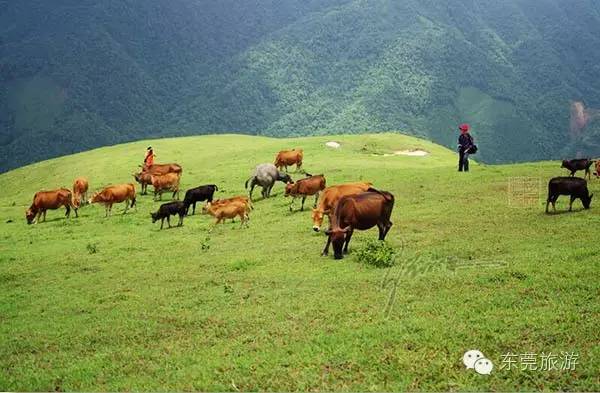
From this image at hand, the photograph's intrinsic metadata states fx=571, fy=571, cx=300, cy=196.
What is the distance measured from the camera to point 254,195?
104 ft

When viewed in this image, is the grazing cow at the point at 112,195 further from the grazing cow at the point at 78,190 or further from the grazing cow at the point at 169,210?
the grazing cow at the point at 169,210

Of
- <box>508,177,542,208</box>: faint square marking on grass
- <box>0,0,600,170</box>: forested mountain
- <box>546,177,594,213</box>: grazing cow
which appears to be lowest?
<box>508,177,542,208</box>: faint square marking on grass

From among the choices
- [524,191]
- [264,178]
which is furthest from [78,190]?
→ [524,191]

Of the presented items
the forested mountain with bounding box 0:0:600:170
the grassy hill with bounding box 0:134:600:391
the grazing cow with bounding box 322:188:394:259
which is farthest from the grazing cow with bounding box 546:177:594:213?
the forested mountain with bounding box 0:0:600:170

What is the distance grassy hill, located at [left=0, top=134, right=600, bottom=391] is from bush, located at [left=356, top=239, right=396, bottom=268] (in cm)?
27

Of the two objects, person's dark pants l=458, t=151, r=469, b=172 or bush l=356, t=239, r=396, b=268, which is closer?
bush l=356, t=239, r=396, b=268

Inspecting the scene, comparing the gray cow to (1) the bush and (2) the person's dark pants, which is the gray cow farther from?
(1) the bush

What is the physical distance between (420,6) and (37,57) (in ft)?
384

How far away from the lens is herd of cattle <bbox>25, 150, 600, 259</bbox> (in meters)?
16.1

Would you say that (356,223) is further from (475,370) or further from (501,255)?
(475,370)

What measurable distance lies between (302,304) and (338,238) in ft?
12.6

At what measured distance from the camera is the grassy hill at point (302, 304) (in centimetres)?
898

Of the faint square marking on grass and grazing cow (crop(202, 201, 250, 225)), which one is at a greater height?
the faint square marking on grass

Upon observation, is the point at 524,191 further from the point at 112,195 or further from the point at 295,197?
the point at 112,195
